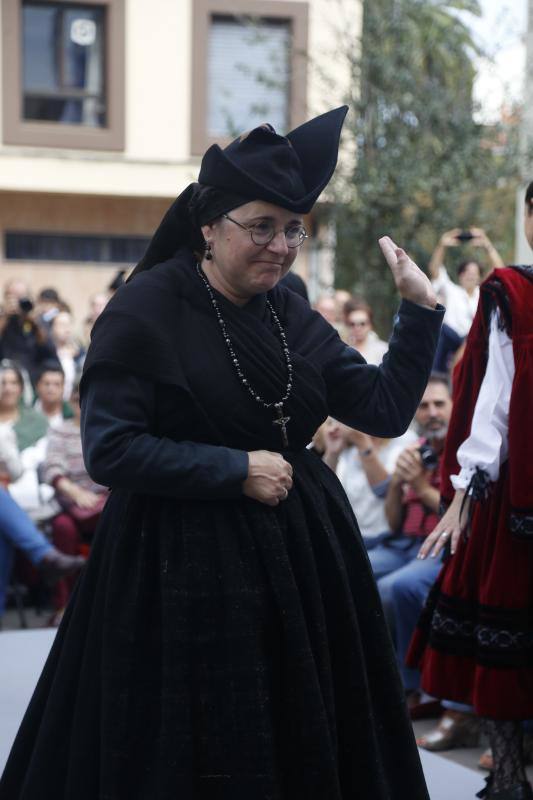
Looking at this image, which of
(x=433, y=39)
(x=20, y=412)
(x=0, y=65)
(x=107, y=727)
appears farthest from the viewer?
(x=0, y=65)

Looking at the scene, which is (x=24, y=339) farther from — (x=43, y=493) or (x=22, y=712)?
(x=22, y=712)

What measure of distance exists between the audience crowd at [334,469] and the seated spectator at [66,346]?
12 millimetres

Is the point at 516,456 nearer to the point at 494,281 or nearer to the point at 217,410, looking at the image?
the point at 494,281

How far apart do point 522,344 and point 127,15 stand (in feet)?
46.5

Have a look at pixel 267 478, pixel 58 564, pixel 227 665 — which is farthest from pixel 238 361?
pixel 58 564

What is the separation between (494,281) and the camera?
360 cm

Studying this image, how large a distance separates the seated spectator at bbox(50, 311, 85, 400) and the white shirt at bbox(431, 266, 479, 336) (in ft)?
9.41

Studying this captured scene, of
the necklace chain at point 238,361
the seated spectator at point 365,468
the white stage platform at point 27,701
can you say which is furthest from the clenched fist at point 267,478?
the seated spectator at point 365,468

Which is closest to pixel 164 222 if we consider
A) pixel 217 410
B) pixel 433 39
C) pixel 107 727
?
pixel 217 410

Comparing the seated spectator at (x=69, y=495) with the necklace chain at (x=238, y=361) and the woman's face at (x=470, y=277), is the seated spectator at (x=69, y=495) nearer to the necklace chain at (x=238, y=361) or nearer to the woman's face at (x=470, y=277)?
the woman's face at (x=470, y=277)

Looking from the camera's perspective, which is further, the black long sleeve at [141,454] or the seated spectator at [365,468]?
the seated spectator at [365,468]

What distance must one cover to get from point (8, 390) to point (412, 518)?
3.12 m

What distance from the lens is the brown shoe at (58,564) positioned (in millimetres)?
6406

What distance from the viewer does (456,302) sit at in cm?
848
